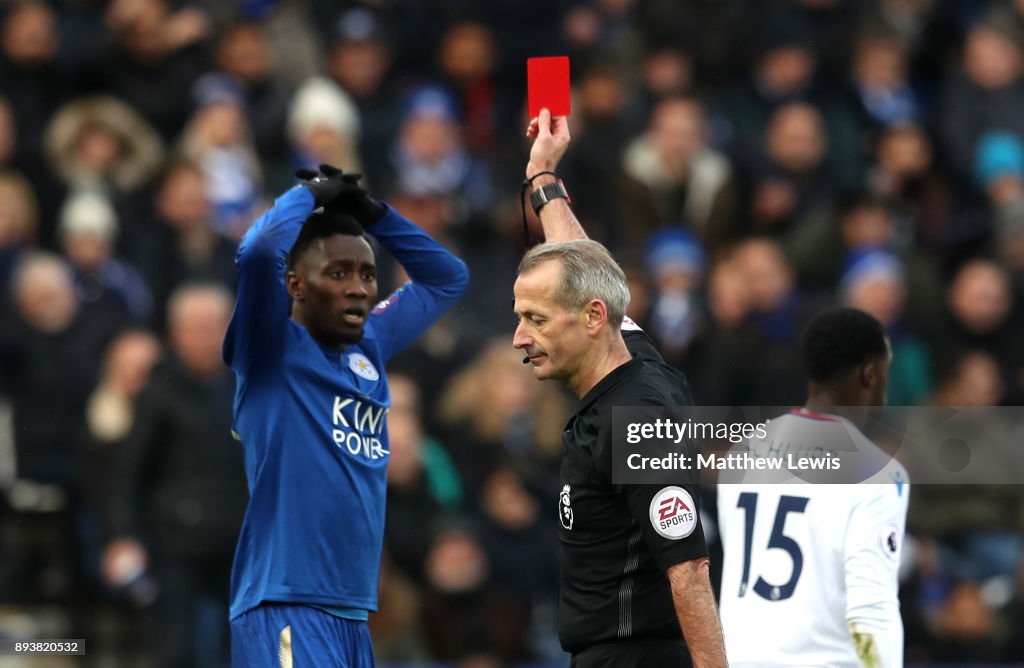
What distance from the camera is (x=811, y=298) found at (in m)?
11.8

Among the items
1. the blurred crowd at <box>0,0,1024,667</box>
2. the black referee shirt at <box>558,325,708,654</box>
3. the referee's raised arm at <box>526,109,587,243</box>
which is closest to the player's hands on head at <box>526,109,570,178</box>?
the referee's raised arm at <box>526,109,587,243</box>

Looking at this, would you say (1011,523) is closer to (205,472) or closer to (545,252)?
(205,472)

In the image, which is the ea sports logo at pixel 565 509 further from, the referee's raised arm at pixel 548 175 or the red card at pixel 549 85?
the red card at pixel 549 85

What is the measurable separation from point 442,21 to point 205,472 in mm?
5599

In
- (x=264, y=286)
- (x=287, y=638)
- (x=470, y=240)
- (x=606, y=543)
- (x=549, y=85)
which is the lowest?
(x=287, y=638)

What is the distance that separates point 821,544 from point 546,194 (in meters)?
1.74

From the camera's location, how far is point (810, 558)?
5930 mm

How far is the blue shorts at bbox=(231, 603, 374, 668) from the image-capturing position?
580 cm

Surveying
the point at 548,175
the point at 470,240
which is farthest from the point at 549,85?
the point at 470,240

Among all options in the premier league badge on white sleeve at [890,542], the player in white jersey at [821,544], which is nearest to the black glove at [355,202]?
the player in white jersey at [821,544]

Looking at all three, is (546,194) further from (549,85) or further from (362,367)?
(362,367)

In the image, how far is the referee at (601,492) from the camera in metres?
5.16

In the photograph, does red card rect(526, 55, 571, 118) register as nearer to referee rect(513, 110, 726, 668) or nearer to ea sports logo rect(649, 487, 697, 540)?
referee rect(513, 110, 726, 668)

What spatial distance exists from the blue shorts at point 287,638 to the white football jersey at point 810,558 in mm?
1509
